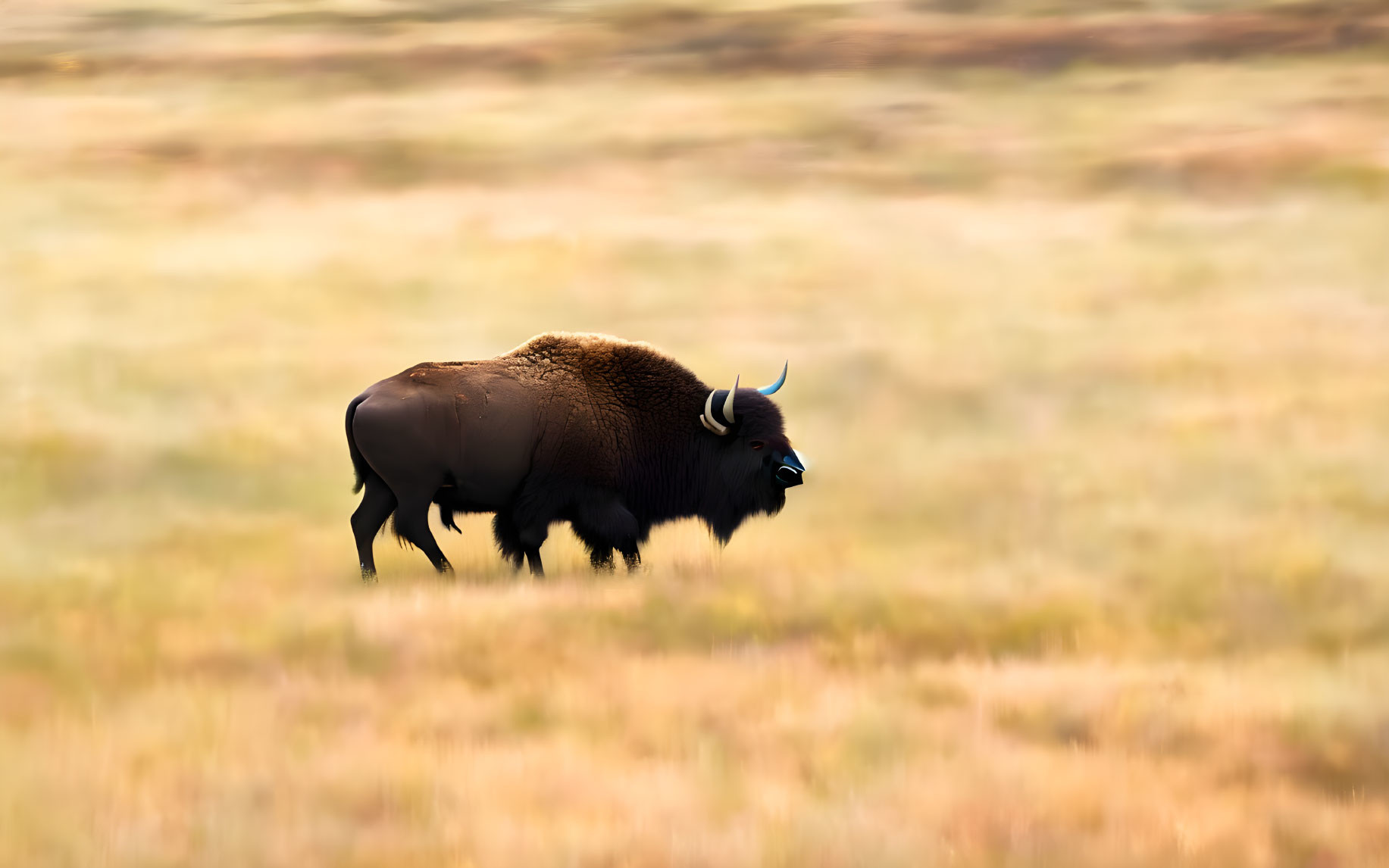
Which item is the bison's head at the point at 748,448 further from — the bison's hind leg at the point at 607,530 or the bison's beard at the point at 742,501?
the bison's hind leg at the point at 607,530

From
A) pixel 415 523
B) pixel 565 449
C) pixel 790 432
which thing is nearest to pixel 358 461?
pixel 415 523

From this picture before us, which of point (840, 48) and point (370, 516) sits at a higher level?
point (840, 48)

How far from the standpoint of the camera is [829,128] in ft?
104

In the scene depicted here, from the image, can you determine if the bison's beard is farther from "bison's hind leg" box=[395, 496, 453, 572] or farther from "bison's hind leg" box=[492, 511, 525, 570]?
"bison's hind leg" box=[395, 496, 453, 572]

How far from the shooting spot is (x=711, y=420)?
33.3 feet

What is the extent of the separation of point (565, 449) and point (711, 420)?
99 cm

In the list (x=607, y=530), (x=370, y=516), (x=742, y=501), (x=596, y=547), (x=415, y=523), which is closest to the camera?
(x=415, y=523)

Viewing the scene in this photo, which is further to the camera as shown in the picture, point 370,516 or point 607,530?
point 607,530

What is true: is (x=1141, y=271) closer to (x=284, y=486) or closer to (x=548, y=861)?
(x=284, y=486)

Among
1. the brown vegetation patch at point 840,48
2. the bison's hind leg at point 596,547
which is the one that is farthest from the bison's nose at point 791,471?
the brown vegetation patch at point 840,48

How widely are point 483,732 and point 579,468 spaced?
12.1ft

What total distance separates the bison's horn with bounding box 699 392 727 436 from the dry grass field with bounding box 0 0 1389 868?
930 millimetres

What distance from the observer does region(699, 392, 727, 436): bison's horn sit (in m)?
10.2

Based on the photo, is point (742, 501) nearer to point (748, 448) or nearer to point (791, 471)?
point (748, 448)
